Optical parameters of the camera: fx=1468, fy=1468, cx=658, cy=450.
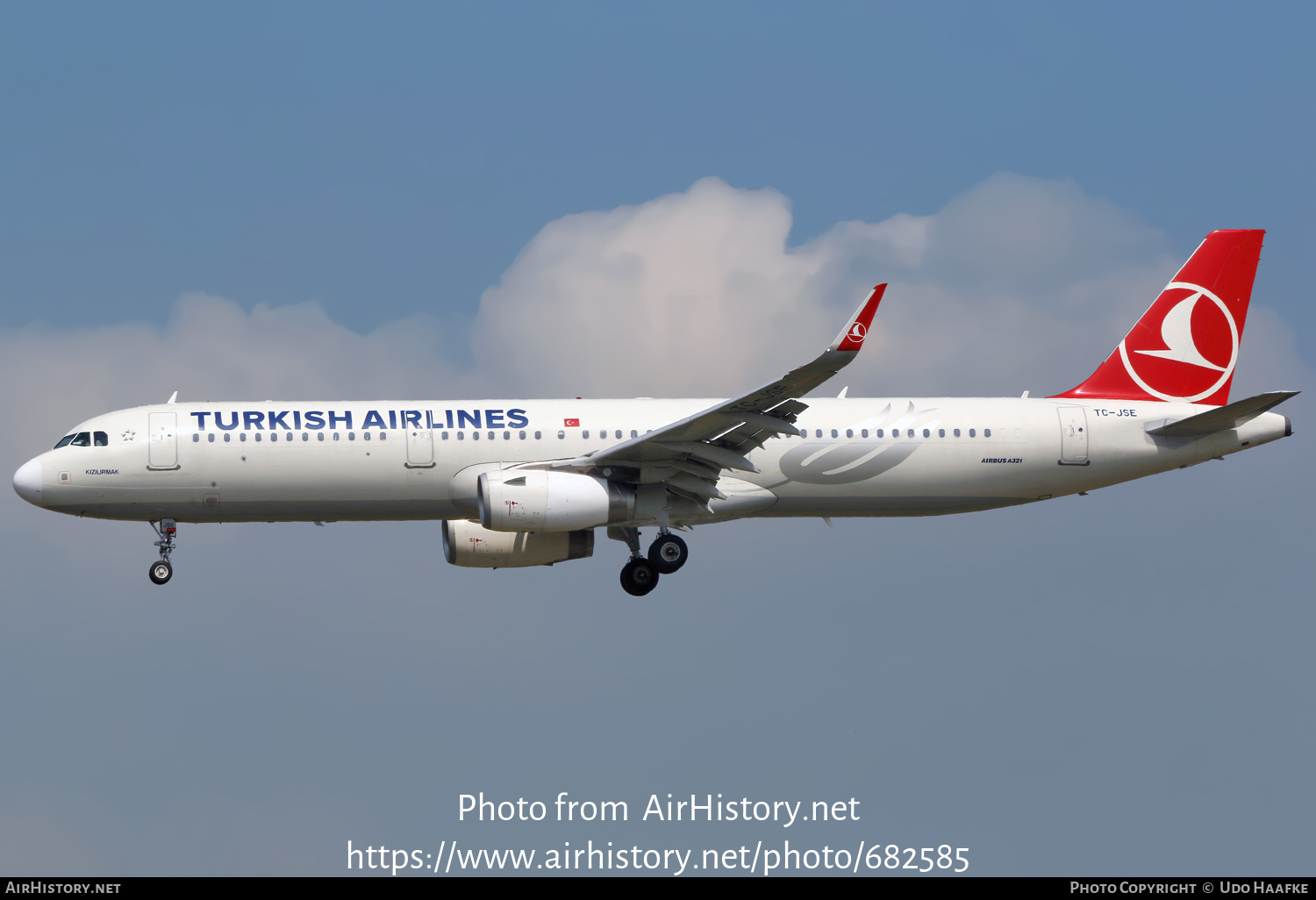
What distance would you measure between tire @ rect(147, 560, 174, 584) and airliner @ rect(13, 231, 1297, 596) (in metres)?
0.04

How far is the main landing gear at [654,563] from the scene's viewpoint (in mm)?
30719

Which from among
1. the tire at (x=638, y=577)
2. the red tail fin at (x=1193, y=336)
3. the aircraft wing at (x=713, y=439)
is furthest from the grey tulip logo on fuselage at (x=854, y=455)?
the red tail fin at (x=1193, y=336)

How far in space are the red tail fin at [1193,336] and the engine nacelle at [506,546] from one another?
11.7m

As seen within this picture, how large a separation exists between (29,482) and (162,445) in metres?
2.81

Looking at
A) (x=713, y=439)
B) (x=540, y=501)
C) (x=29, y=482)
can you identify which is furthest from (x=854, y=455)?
(x=29, y=482)

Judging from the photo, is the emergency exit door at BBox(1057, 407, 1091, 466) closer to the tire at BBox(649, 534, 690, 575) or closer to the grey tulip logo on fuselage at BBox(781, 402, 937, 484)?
the grey tulip logo on fuselage at BBox(781, 402, 937, 484)

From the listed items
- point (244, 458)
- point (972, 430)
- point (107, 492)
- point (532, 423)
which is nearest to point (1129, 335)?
point (972, 430)

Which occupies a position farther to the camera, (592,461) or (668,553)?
(668,553)

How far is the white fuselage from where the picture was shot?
30156 mm

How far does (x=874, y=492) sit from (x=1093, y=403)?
552 cm

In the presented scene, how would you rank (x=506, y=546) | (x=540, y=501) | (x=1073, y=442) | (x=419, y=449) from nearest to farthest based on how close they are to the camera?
(x=540, y=501) < (x=419, y=449) < (x=1073, y=442) < (x=506, y=546)

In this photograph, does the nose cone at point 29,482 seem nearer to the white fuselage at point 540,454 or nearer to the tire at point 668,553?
the white fuselage at point 540,454

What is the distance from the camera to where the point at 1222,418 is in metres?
31.0

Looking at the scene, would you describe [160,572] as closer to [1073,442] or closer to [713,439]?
[713,439]
